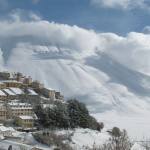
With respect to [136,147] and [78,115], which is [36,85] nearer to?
[78,115]

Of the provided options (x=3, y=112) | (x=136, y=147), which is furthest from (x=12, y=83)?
(x=136, y=147)

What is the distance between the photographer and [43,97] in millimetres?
70875

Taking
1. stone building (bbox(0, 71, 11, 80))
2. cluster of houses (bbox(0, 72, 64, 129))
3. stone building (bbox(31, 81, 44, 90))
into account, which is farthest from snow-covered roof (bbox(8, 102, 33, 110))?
stone building (bbox(0, 71, 11, 80))

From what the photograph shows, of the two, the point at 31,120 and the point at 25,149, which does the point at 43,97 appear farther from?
the point at 25,149

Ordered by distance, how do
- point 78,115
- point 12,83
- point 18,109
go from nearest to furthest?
point 78,115 → point 18,109 → point 12,83

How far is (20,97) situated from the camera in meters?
68.7

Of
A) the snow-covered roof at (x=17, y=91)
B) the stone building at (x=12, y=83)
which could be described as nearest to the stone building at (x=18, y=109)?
the snow-covered roof at (x=17, y=91)

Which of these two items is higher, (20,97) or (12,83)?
(12,83)

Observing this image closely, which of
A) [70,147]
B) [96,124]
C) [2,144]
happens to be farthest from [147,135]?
[2,144]

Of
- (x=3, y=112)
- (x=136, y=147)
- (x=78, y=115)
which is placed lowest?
(x=136, y=147)

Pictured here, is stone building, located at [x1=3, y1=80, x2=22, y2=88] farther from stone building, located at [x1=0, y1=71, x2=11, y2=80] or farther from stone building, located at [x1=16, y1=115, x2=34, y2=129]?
stone building, located at [x1=16, y1=115, x2=34, y2=129]

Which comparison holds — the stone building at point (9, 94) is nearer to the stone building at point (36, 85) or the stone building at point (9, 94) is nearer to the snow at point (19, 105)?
Answer: the snow at point (19, 105)

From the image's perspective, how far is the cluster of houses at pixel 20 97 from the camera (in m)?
60.2

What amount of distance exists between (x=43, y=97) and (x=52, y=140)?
19.8 m
